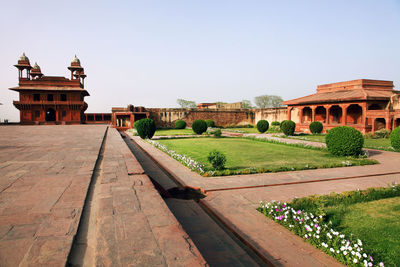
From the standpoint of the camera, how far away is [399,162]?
7.20 metres

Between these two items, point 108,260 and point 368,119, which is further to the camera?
point 368,119

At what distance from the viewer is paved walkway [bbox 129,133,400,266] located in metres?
2.31

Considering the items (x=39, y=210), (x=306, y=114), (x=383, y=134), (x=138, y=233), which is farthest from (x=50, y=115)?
(x=138, y=233)

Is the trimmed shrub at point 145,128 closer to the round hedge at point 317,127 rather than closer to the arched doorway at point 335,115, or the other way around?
the round hedge at point 317,127

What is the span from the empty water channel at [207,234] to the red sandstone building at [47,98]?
31604 millimetres

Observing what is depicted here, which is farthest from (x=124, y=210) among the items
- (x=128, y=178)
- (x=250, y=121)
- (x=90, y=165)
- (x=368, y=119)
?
(x=250, y=121)

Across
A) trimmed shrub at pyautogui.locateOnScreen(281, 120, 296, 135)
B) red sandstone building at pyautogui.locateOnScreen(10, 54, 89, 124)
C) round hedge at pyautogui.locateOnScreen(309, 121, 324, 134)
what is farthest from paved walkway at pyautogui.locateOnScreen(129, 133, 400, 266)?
red sandstone building at pyautogui.locateOnScreen(10, 54, 89, 124)

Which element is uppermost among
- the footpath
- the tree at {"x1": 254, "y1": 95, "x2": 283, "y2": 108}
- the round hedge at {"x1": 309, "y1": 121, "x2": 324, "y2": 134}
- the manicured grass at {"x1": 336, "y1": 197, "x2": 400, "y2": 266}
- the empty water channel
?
the tree at {"x1": 254, "y1": 95, "x2": 283, "y2": 108}

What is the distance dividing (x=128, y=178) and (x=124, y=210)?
138 cm

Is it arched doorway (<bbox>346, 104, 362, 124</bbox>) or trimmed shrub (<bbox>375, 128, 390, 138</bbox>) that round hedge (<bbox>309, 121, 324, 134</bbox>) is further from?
trimmed shrub (<bbox>375, 128, 390, 138</bbox>)

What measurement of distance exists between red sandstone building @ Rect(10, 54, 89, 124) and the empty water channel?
104 ft

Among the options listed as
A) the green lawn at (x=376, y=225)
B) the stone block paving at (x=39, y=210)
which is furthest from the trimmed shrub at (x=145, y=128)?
the green lawn at (x=376, y=225)

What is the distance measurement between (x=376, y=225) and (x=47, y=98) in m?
36.3

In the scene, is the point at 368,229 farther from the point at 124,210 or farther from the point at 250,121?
the point at 250,121
